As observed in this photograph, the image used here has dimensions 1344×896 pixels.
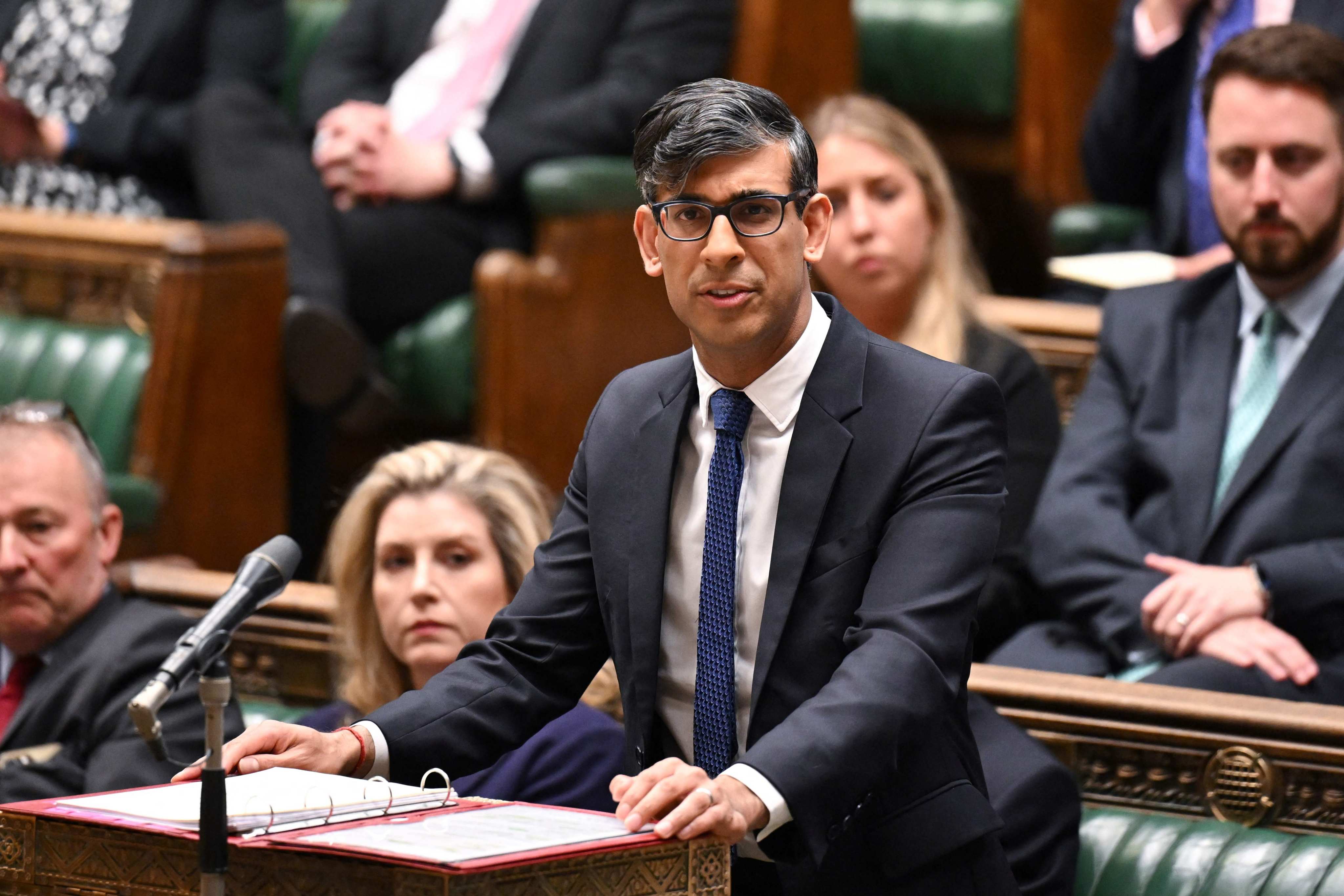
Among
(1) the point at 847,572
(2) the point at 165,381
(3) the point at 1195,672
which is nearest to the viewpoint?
(1) the point at 847,572

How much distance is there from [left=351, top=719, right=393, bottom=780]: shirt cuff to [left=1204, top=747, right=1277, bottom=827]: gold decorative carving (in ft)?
2.73

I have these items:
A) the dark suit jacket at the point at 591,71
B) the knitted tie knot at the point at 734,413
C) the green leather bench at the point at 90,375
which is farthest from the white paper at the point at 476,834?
the dark suit jacket at the point at 591,71

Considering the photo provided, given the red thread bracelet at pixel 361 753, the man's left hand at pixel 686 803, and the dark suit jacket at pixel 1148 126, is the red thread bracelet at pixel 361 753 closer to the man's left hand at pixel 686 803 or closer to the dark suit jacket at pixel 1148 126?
the man's left hand at pixel 686 803

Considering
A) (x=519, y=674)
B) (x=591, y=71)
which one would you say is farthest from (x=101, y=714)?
(x=591, y=71)

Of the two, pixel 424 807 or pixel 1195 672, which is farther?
pixel 1195 672

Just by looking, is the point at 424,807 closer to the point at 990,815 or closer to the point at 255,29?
the point at 990,815

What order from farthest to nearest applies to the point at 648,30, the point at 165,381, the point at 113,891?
1. the point at 648,30
2. the point at 165,381
3. the point at 113,891

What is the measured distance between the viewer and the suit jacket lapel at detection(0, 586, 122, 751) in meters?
1.90

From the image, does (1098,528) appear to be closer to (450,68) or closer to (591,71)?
(591,71)

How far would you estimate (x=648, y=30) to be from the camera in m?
2.95

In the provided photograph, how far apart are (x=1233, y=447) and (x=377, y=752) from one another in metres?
1.14

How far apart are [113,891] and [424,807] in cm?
19

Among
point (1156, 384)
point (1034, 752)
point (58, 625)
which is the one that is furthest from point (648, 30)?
point (1034, 752)

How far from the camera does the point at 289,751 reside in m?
1.22
